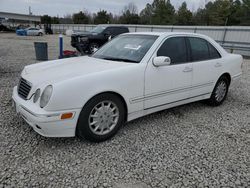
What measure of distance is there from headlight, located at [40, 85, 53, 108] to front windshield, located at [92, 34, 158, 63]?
49.5 inches

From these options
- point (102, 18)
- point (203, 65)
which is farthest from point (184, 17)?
point (203, 65)

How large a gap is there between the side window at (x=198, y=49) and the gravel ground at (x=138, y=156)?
117 centimetres

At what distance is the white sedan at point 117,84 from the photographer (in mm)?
2492

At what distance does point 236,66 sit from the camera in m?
4.70

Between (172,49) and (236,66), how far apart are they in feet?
6.84

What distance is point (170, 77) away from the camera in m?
3.38

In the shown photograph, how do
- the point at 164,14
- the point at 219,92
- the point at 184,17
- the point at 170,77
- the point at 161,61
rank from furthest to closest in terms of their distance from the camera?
1. the point at 164,14
2. the point at 184,17
3. the point at 219,92
4. the point at 170,77
5. the point at 161,61

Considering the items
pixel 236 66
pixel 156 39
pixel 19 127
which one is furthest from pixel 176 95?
pixel 19 127

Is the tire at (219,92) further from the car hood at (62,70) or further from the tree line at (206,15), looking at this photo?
the tree line at (206,15)

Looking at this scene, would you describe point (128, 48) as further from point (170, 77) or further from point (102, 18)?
point (102, 18)

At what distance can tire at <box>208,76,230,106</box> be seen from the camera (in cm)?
438

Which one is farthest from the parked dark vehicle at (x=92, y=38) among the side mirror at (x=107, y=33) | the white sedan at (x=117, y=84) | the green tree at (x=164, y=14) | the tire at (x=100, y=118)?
the green tree at (x=164, y=14)

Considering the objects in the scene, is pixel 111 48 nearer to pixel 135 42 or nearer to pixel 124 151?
pixel 135 42

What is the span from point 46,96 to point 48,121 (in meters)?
0.30
